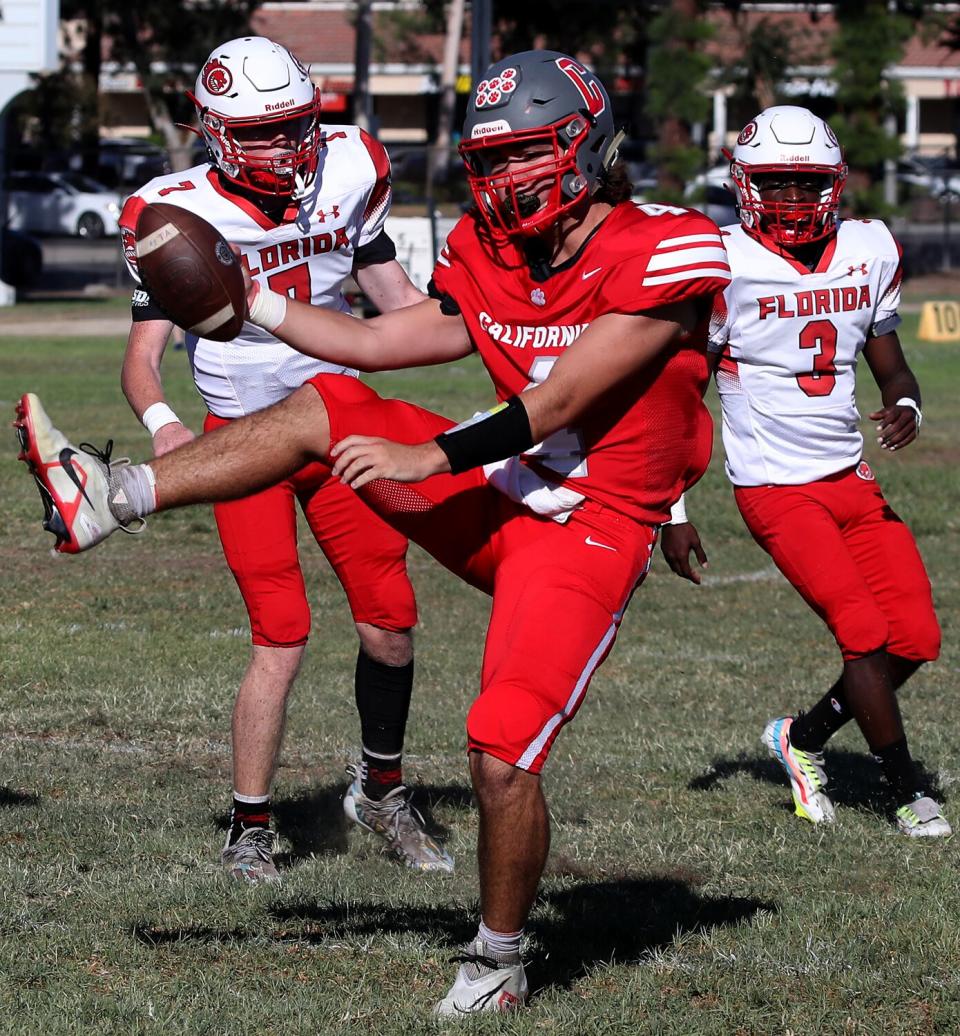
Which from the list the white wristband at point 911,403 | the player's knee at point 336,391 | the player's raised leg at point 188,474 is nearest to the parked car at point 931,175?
the white wristband at point 911,403

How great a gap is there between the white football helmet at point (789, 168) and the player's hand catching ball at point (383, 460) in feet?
7.37

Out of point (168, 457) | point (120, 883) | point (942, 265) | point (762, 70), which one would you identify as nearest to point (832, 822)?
point (120, 883)

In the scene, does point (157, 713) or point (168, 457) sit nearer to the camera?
point (168, 457)

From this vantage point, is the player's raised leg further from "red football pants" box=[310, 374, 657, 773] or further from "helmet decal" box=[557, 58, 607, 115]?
"helmet decal" box=[557, 58, 607, 115]

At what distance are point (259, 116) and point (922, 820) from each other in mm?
2767

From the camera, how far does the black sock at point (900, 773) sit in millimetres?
5375

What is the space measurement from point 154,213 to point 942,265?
29.5 meters

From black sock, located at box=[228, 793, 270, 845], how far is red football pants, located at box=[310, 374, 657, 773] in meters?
1.09

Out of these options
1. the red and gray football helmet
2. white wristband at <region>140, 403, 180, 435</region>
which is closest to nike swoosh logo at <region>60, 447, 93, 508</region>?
white wristband at <region>140, 403, 180, 435</region>

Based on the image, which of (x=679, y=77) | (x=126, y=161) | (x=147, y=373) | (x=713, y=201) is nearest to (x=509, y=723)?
(x=147, y=373)

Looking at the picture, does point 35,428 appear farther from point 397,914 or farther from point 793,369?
point 793,369

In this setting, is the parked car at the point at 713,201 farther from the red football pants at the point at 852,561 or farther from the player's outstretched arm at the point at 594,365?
the player's outstretched arm at the point at 594,365

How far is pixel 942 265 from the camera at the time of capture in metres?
31.9

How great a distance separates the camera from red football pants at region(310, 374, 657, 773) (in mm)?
3766
